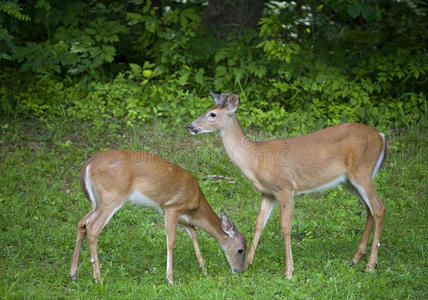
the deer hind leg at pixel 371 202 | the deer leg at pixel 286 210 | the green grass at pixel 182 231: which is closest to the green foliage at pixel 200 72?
the green grass at pixel 182 231

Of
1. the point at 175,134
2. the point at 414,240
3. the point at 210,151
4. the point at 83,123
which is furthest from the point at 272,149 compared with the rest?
the point at 83,123

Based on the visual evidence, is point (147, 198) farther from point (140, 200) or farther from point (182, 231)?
point (182, 231)

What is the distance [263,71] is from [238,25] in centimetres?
117

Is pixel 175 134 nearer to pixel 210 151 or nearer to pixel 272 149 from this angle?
pixel 210 151

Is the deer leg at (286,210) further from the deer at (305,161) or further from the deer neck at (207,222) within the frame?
the deer neck at (207,222)

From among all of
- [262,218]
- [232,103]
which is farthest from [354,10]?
[262,218]

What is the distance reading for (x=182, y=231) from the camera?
668cm

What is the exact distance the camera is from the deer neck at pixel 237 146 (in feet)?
18.4

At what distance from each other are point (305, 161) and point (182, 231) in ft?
5.90

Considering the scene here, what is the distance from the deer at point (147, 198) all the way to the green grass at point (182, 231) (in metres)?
0.24

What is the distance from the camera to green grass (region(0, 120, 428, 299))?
503cm

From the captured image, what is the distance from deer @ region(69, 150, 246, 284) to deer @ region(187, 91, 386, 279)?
40 centimetres

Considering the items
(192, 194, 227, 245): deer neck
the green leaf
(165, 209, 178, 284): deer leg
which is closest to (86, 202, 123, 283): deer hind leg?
(165, 209, 178, 284): deer leg

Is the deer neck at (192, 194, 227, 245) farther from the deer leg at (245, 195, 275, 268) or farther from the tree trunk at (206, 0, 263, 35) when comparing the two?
the tree trunk at (206, 0, 263, 35)
